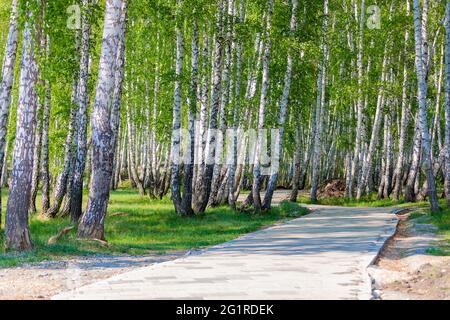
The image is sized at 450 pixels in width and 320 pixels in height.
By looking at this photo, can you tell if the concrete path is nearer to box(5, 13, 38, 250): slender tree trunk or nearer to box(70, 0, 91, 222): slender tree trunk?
box(5, 13, 38, 250): slender tree trunk

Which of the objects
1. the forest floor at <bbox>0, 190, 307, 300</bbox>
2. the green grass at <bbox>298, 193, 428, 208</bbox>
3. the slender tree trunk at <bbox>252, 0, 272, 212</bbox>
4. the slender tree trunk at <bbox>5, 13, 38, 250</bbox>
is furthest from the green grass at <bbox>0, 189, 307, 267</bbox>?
the green grass at <bbox>298, 193, 428, 208</bbox>

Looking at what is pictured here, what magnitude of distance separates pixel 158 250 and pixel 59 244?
2315 mm

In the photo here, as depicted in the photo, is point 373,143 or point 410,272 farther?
point 373,143

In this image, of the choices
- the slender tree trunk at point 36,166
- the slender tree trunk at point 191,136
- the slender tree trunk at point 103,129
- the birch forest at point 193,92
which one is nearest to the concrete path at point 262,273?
the slender tree trunk at point 103,129

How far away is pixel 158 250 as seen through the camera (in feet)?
51.7

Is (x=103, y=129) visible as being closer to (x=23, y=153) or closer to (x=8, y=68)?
(x=23, y=153)

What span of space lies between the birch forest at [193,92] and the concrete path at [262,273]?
150 inches

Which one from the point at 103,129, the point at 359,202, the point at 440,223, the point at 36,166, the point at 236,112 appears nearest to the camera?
the point at 103,129

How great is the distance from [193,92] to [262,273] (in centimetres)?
1441

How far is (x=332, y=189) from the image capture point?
141 ft

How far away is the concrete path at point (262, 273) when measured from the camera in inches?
344

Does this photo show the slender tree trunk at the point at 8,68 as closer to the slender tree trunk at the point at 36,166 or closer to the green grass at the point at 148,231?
the green grass at the point at 148,231

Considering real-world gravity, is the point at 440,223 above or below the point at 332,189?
below
